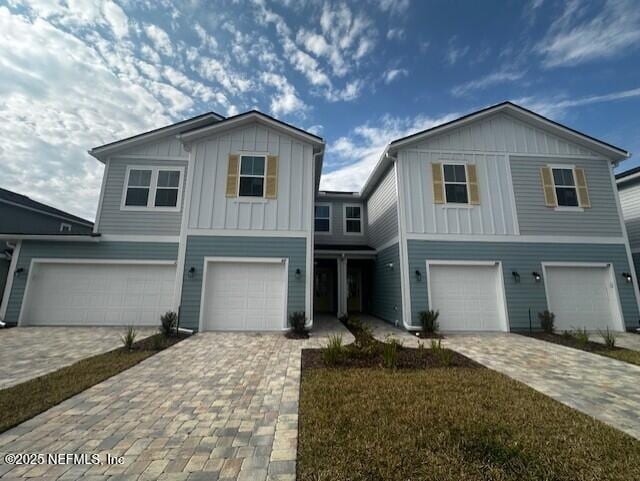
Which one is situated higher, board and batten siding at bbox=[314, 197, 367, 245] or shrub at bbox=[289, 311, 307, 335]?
board and batten siding at bbox=[314, 197, 367, 245]

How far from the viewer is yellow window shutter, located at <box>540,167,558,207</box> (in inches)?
355

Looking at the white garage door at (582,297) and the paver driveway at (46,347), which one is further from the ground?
the white garage door at (582,297)

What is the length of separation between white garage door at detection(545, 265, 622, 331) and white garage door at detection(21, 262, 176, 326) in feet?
42.8

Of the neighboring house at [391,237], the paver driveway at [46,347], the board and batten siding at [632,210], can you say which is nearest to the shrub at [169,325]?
the neighboring house at [391,237]

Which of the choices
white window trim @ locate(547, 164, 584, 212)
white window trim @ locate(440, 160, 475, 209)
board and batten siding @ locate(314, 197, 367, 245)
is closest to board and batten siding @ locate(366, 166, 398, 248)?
board and batten siding @ locate(314, 197, 367, 245)

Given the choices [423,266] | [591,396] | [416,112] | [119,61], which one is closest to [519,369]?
[591,396]

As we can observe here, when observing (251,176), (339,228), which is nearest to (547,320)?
(339,228)

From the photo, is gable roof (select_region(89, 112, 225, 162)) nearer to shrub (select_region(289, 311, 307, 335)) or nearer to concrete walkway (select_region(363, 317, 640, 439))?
shrub (select_region(289, 311, 307, 335))

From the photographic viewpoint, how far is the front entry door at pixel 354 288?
13.5 m

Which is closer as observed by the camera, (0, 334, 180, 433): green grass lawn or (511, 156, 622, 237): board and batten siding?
(0, 334, 180, 433): green grass lawn

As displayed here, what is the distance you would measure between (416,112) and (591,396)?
11.3m

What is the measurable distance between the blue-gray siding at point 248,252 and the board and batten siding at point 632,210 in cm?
1365

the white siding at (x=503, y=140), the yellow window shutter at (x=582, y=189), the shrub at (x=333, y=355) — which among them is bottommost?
the shrub at (x=333, y=355)

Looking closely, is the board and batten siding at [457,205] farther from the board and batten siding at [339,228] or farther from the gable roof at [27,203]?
the gable roof at [27,203]
